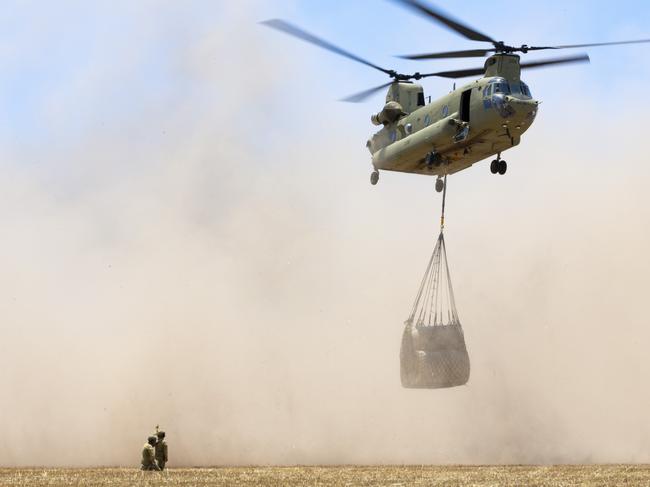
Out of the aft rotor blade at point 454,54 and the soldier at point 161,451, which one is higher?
the aft rotor blade at point 454,54

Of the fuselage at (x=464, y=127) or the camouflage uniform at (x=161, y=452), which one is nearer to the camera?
the camouflage uniform at (x=161, y=452)

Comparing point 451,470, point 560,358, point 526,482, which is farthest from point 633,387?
point 526,482

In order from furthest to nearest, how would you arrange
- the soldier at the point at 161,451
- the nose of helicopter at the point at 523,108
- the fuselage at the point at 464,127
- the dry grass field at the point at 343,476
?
1. the fuselage at the point at 464,127
2. the nose of helicopter at the point at 523,108
3. the soldier at the point at 161,451
4. the dry grass field at the point at 343,476

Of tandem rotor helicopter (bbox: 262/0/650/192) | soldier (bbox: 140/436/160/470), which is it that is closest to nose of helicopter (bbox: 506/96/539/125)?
tandem rotor helicopter (bbox: 262/0/650/192)

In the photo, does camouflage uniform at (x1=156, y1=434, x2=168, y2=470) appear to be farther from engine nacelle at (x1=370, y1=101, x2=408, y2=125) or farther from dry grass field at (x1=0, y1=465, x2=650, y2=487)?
engine nacelle at (x1=370, y1=101, x2=408, y2=125)

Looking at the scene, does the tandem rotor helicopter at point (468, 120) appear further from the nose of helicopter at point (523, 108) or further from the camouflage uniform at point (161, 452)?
the camouflage uniform at point (161, 452)

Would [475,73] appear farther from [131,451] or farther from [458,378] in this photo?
[131,451]

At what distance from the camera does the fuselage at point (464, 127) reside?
30.5 meters

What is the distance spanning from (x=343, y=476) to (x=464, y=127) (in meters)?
9.93

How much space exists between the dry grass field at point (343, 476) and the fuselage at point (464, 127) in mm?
8273

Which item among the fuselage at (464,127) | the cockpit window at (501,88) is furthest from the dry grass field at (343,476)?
the cockpit window at (501,88)

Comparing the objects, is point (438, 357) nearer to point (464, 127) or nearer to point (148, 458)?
point (464, 127)

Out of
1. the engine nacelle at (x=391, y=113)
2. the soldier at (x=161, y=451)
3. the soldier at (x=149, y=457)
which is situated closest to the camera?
the soldier at (x=149, y=457)

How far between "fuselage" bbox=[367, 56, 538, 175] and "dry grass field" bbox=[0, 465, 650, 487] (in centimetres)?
827
